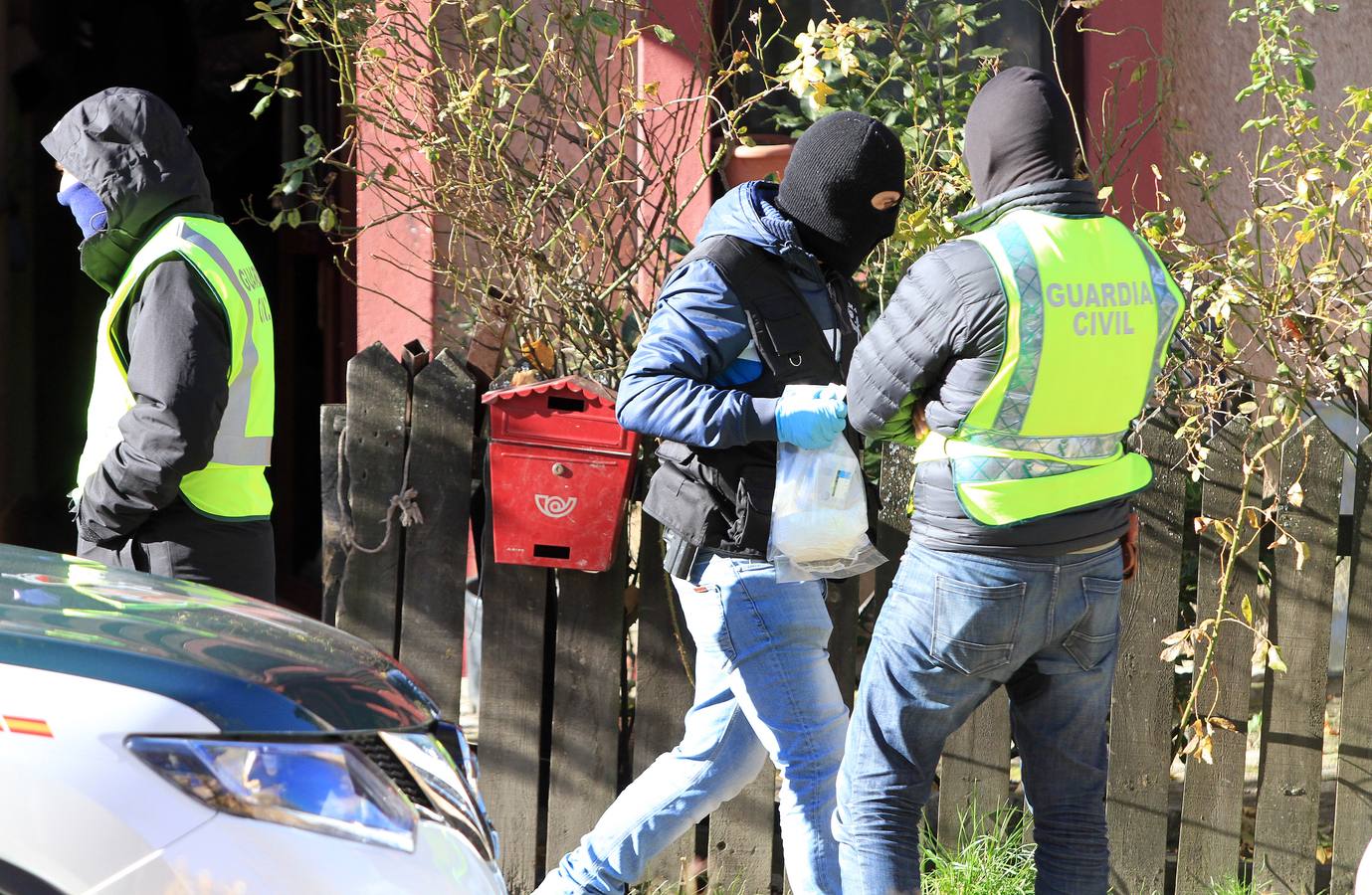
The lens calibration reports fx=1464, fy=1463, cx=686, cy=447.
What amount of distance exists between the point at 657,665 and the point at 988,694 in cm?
113

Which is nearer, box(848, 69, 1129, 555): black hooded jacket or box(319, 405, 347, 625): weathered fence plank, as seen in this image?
box(848, 69, 1129, 555): black hooded jacket

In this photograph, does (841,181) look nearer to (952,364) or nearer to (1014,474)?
(952,364)

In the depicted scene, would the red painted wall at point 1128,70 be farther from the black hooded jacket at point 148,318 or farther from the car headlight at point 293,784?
the car headlight at point 293,784

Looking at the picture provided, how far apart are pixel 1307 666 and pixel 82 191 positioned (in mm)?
3089

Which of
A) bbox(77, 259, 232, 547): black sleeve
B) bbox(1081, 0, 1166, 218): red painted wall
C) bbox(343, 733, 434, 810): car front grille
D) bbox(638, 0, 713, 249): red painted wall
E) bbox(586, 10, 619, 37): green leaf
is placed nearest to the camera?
bbox(343, 733, 434, 810): car front grille

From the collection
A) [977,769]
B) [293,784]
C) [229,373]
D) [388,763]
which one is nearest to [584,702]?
[977,769]

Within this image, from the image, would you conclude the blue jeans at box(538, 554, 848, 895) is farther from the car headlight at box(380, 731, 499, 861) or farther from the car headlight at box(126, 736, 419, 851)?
the car headlight at box(126, 736, 419, 851)

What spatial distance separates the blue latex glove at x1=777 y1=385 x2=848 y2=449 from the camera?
111 inches

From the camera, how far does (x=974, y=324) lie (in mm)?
2557

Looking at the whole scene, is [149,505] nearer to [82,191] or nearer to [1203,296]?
[82,191]

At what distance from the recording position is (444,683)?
3.76 meters

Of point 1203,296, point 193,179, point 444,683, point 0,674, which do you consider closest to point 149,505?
point 193,179

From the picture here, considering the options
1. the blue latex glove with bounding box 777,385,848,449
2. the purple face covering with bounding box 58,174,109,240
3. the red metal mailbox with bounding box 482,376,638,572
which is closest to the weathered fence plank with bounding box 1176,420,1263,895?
the blue latex glove with bounding box 777,385,848,449

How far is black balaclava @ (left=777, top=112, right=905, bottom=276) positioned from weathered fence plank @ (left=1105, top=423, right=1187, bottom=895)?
1.08 metres
